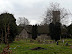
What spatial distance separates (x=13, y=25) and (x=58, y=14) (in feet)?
73.4

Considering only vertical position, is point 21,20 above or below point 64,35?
above

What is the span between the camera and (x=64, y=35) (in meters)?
53.7

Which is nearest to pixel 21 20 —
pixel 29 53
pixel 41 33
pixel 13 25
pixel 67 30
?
pixel 41 33

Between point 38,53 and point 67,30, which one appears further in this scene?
point 67,30

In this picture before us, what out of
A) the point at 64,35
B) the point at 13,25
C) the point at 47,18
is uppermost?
the point at 47,18

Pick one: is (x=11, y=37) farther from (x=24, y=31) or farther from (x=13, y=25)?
(x=24, y=31)

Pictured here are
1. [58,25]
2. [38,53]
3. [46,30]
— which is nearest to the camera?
[38,53]

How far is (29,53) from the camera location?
456 inches

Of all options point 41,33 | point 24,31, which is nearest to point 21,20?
point 24,31

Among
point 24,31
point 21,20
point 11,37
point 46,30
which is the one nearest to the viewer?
point 11,37

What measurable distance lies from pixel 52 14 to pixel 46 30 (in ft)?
34.0

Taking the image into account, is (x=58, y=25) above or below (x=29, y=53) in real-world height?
above

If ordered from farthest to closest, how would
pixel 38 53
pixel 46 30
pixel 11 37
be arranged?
pixel 46 30 → pixel 11 37 → pixel 38 53

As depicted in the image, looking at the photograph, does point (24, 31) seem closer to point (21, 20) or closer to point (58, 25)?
point (21, 20)
